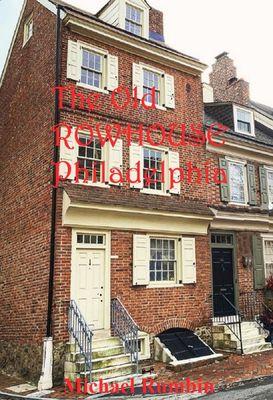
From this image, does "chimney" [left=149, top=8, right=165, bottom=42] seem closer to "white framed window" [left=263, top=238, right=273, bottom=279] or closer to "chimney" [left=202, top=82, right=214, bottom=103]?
"chimney" [left=202, top=82, right=214, bottom=103]

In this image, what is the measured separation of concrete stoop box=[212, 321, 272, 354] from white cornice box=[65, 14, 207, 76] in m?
9.46

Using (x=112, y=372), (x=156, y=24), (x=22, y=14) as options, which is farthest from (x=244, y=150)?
(x=22, y=14)

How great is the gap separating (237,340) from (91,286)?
5071mm

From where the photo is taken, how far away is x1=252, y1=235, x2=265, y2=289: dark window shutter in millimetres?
14594

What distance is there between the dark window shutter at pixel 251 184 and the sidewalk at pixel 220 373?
6153 mm

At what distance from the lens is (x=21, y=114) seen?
1391 cm

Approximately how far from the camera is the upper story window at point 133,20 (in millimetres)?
13914

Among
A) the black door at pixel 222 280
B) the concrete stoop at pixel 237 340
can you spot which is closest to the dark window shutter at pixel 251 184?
the black door at pixel 222 280

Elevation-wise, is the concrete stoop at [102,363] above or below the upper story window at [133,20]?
below

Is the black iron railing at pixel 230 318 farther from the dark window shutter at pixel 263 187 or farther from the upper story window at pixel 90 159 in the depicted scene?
the upper story window at pixel 90 159

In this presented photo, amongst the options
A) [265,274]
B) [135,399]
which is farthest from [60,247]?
[265,274]

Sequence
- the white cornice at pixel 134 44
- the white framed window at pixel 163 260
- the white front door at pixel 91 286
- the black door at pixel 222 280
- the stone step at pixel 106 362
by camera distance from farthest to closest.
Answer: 1. the black door at pixel 222 280
2. the white framed window at pixel 163 260
3. the white cornice at pixel 134 44
4. the white front door at pixel 91 286
5. the stone step at pixel 106 362

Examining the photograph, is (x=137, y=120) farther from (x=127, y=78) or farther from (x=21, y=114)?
(x=21, y=114)

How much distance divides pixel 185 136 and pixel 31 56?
20.8ft
